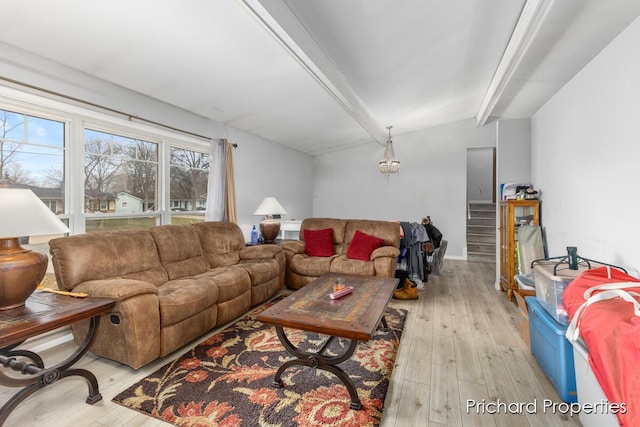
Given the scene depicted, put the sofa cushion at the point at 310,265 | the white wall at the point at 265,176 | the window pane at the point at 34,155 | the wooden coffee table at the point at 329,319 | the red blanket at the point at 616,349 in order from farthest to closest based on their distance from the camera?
the white wall at the point at 265,176 → the sofa cushion at the point at 310,265 → the window pane at the point at 34,155 → the wooden coffee table at the point at 329,319 → the red blanket at the point at 616,349

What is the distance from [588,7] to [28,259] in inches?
147

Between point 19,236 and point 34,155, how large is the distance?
4.26 ft

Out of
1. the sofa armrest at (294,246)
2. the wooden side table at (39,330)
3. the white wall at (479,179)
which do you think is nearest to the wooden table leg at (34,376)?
the wooden side table at (39,330)

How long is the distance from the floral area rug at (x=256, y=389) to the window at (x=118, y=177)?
1.78 m

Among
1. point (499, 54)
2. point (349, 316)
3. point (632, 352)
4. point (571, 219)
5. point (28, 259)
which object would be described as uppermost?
point (499, 54)

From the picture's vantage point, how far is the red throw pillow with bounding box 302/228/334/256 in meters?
4.22

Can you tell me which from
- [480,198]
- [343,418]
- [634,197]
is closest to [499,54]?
[634,197]

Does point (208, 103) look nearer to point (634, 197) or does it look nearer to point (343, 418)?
point (343, 418)

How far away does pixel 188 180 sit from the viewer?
163 inches

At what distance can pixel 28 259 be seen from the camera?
1.77m

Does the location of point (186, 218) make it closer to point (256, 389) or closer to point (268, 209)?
point (268, 209)

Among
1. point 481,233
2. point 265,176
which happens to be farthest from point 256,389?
point 481,233

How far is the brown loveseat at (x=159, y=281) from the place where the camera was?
6.93 ft

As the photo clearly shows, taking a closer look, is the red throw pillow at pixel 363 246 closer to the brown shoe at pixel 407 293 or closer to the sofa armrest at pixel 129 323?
the brown shoe at pixel 407 293
